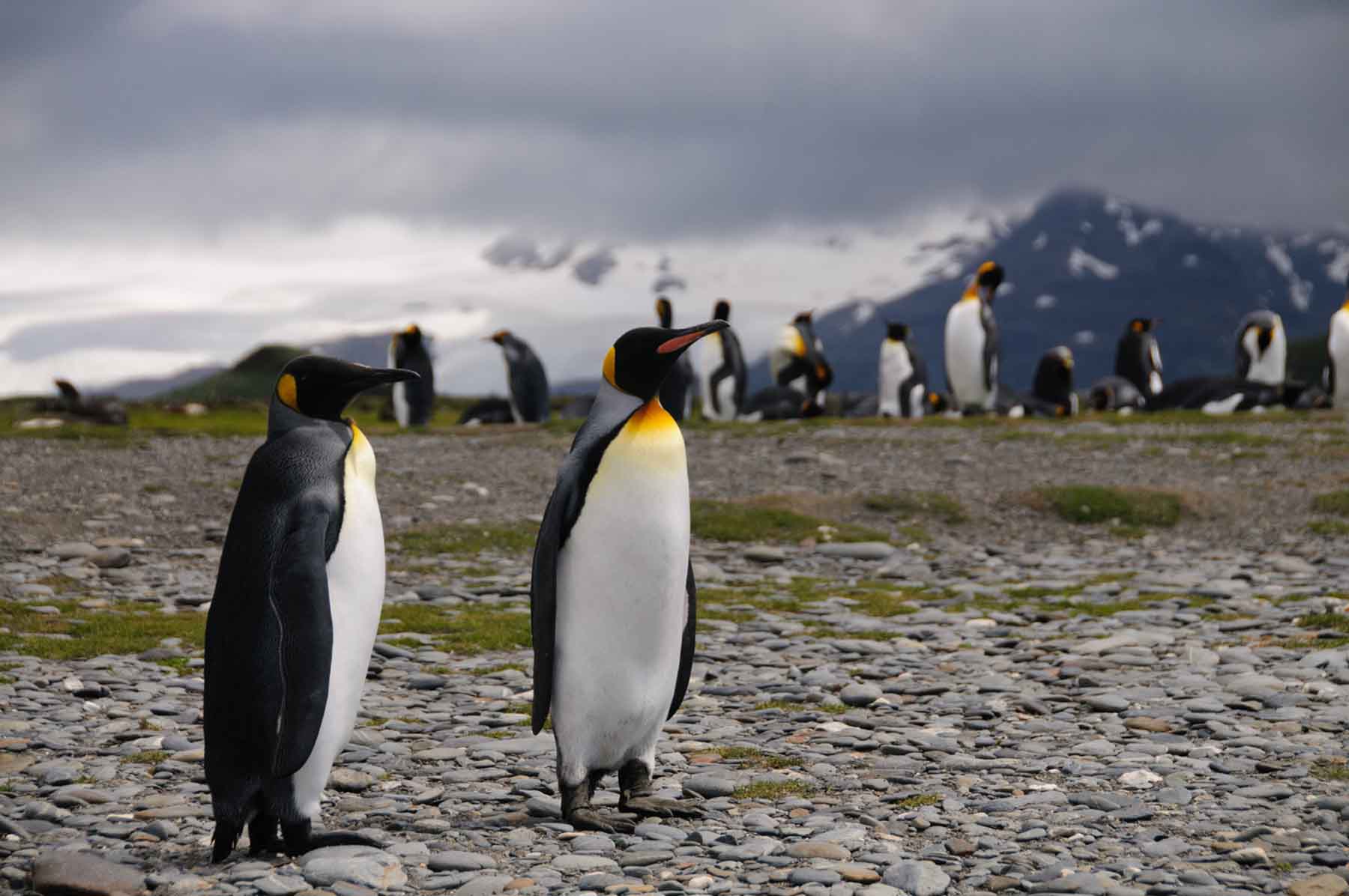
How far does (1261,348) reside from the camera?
24.1 meters

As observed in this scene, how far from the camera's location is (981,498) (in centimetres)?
1199

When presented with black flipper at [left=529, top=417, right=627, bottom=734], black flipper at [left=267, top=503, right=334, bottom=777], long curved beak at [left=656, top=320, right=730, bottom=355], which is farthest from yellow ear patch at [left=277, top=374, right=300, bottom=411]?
long curved beak at [left=656, top=320, right=730, bottom=355]

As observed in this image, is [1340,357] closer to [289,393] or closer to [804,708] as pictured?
[804,708]

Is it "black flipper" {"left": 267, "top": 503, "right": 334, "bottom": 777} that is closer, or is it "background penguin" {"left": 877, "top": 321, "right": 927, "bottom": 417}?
"black flipper" {"left": 267, "top": 503, "right": 334, "bottom": 777}

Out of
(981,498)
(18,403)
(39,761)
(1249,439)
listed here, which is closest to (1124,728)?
(39,761)

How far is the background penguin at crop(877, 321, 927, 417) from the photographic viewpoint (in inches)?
899

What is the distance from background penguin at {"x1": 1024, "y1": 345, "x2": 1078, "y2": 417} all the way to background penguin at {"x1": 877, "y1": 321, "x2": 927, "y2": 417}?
2011mm

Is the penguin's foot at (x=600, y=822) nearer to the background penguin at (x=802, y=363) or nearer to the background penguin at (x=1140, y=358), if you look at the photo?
the background penguin at (x=802, y=363)

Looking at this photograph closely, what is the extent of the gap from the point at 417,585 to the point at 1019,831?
5332 millimetres

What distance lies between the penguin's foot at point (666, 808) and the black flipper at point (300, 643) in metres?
1.01

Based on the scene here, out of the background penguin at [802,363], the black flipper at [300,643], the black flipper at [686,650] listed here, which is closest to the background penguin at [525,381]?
the background penguin at [802,363]

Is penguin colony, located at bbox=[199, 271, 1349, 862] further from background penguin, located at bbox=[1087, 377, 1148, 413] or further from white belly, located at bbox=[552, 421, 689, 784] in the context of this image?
background penguin, located at bbox=[1087, 377, 1148, 413]

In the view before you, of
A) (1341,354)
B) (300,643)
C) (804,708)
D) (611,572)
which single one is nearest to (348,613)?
(300,643)

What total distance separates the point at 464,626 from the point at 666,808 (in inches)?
136
